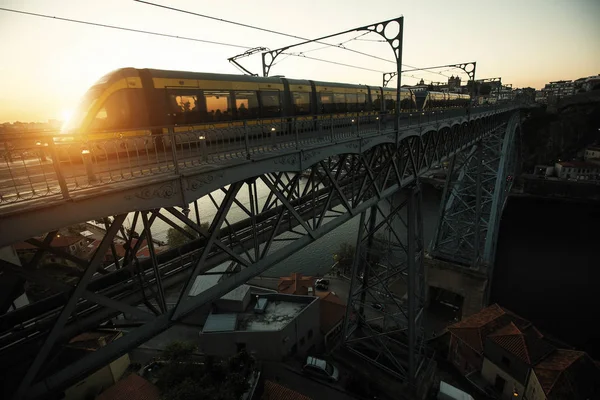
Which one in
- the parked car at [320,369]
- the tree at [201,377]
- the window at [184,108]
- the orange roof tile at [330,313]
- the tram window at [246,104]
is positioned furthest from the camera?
the orange roof tile at [330,313]

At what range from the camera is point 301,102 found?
36.6ft

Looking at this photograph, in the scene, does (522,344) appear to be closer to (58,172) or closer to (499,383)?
(499,383)

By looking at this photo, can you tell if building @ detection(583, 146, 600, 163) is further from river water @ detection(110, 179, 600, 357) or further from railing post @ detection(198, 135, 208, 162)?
railing post @ detection(198, 135, 208, 162)

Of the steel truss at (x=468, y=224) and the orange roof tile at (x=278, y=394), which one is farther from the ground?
the steel truss at (x=468, y=224)

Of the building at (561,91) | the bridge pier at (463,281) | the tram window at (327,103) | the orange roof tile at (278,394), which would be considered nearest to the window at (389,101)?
the tram window at (327,103)

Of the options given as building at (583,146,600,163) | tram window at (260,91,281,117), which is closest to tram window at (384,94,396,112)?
tram window at (260,91,281,117)

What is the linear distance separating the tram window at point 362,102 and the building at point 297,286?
41.4 ft

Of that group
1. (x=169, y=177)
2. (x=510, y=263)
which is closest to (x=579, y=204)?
(x=510, y=263)

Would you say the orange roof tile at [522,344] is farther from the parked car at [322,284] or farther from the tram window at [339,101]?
the tram window at [339,101]

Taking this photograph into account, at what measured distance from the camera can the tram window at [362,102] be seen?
14.0 metres

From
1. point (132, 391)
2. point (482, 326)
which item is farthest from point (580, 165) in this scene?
point (132, 391)

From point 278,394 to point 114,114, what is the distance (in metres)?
11.4

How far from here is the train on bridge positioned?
22.4 ft

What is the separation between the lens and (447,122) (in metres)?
12.3
